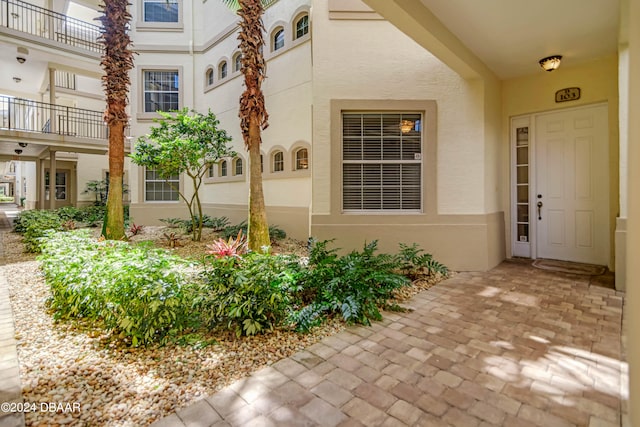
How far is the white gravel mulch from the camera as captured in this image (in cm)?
211

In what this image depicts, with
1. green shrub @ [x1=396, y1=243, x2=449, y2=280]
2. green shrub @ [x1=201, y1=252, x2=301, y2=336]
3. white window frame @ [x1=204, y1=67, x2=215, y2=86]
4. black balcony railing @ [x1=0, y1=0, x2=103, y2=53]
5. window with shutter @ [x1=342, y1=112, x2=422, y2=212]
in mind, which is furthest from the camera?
black balcony railing @ [x1=0, y1=0, x2=103, y2=53]

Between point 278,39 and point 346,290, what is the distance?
7.72 m

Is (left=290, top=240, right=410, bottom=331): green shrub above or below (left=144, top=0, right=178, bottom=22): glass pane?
below

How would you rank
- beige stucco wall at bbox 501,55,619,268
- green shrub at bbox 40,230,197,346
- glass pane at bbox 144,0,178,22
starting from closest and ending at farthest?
green shrub at bbox 40,230,197,346 < beige stucco wall at bbox 501,55,619,268 < glass pane at bbox 144,0,178,22

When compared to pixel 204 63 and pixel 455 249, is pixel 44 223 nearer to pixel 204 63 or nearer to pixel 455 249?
pixel 204 63

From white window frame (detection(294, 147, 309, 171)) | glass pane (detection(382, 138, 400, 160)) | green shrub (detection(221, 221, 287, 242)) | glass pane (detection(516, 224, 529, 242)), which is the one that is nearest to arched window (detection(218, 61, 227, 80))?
white window frame (detection(294, 147, 309, 171))

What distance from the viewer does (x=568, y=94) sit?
18.6 feet

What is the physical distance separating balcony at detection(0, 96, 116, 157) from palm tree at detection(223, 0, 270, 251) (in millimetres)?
10205

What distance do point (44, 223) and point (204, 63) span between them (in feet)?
23.0

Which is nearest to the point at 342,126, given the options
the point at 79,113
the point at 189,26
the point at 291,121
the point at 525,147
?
the point at 291,121

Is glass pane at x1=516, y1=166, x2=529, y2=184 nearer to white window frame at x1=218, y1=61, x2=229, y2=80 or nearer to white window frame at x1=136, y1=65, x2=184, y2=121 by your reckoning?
white window frame at x1=218, y1=61, x2=229, y2=80

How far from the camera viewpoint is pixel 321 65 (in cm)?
571

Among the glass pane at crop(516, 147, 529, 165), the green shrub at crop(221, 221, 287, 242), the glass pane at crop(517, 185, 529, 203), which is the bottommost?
the green shrub at crop(221, 221, 287, 242)

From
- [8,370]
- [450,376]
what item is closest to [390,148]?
[450,376]
